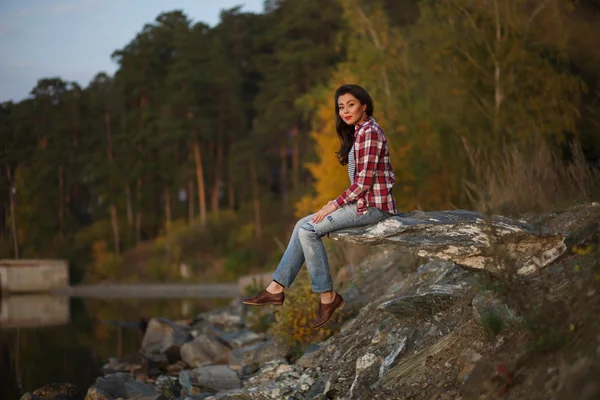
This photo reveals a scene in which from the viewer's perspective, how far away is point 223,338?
12.7 meters

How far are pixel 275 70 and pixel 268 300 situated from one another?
115ft

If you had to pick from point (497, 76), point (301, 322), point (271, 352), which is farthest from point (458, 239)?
point (497, 76)

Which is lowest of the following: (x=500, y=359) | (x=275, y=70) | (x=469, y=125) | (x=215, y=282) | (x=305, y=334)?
(x=215, y=282)

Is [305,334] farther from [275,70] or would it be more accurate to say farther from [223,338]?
[275,70]

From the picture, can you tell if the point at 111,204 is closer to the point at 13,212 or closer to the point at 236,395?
the point at 13,212

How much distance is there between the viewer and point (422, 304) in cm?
661

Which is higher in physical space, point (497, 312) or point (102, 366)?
point (497, 312)

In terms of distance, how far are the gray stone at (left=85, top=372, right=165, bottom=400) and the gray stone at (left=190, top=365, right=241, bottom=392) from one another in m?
0.73

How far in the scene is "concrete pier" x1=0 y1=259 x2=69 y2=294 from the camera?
32.2 meters

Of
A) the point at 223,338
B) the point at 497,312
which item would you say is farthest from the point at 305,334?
the point at 497,312

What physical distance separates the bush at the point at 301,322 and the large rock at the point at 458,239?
11.4 feet

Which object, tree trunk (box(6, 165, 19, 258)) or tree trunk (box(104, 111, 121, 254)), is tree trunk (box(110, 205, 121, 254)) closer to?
tree trunk (box(104, 111, 121, 254))

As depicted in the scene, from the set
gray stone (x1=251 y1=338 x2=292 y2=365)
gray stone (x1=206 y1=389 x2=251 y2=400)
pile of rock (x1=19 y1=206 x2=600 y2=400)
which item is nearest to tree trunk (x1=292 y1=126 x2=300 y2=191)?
gray stone (x1=251 y1=338 x2=292 y2=365)

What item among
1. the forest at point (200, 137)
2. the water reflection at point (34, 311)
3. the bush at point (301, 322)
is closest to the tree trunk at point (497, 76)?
the forest at point (200, 137)
